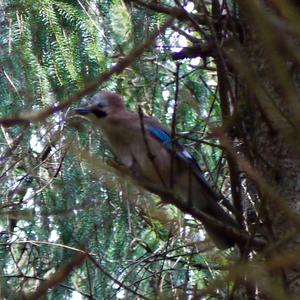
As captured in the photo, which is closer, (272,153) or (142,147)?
(272,153)

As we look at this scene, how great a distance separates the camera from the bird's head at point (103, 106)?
4184 millimetres

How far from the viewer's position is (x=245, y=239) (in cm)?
288

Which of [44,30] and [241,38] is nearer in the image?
[241,38]

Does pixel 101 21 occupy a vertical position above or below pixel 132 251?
above

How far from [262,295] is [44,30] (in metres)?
1.73

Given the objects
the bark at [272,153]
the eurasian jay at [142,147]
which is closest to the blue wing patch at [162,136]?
the eurasian jay at [142,147]

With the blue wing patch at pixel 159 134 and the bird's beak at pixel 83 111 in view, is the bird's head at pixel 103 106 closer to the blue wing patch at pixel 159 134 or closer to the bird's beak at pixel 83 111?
the bird's beak at pixel 83 111

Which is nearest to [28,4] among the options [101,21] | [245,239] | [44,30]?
[44,30]

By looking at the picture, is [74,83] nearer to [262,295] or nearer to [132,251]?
[132,251]

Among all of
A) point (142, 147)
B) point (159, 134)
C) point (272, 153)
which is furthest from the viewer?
point (159, 134)

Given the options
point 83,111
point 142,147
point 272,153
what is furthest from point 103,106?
point 272,153

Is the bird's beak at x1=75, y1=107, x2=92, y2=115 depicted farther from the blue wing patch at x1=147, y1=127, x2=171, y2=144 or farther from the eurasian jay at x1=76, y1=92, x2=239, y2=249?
the blue wing patch at x1=147, y1=127, x2=171, y2=144

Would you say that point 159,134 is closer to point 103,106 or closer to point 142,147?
point 142,147

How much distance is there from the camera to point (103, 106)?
4.19 meters
